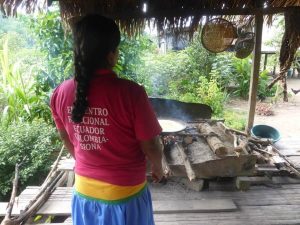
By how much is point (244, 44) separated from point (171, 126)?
4.93 feet

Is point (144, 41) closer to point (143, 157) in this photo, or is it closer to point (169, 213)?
point (169, 213)

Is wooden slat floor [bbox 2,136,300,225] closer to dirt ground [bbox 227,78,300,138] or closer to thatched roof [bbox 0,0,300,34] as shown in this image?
thatched roof [bbox 0,0,300,34]

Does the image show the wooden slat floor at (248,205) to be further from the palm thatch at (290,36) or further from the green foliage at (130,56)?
the green foliage at (130,56)

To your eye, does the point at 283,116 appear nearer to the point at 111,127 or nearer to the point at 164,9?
the point at 164,9

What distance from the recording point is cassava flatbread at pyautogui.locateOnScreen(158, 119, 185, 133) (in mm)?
3361

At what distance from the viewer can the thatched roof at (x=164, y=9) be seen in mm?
3205

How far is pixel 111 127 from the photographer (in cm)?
138

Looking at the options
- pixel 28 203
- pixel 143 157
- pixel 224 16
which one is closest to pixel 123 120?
pixel 143 157

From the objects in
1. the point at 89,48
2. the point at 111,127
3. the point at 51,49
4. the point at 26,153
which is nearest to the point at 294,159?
the point at 111,127

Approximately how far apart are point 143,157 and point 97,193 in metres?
0.30

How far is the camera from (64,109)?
1499mm

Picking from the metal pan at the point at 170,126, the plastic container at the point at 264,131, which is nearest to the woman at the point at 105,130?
the metal pan at the point at 170,126

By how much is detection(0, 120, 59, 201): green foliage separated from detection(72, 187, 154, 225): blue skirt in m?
2.79

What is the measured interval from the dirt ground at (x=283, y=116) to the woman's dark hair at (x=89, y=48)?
5628mm
